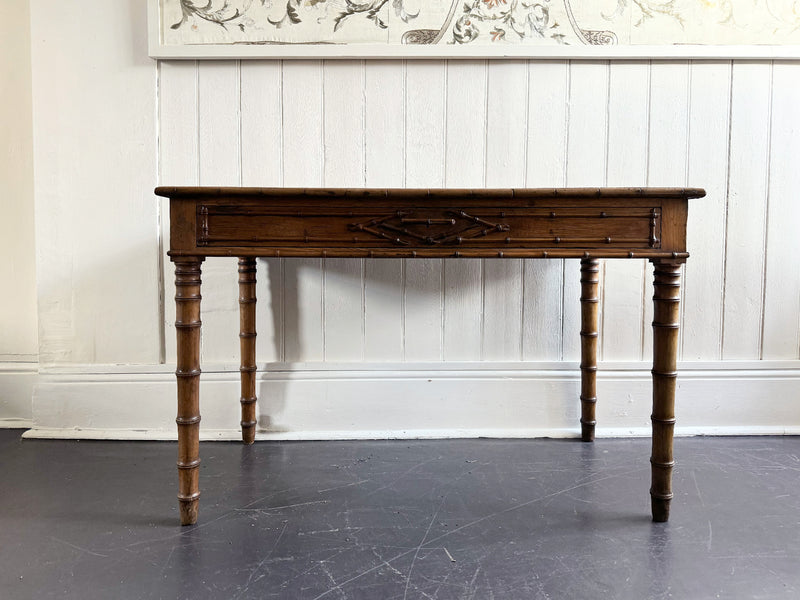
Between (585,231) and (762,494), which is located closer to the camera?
(585,231)

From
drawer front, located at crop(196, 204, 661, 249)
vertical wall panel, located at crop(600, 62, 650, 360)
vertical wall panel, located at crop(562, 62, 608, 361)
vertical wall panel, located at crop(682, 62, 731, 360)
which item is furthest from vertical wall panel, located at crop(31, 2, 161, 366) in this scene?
vertical wall panel, located at crop(682, 62, 731, 360)

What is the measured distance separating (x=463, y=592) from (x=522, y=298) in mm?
1143

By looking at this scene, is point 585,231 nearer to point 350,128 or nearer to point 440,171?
point 440,171

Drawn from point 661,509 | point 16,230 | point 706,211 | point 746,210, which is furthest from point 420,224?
point 16,230

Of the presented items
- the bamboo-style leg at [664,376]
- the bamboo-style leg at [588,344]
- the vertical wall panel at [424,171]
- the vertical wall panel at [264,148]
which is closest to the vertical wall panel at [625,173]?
the bamboo-style leg at [588,344]

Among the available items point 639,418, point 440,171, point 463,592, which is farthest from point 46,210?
point 639,418

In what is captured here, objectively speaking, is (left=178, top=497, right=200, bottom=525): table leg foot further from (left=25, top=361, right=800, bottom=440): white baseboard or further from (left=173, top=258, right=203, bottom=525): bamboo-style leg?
(left=25, top=361, right=800, bottom=440): white baseboard

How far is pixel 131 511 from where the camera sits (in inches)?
53.7

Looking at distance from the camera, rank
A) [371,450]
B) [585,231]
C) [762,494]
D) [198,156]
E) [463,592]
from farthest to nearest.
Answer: [198,156] → [371,450] → [762,494] → [585,231] → [463,592]

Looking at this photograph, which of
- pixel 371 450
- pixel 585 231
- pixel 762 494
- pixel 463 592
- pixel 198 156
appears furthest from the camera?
pixel 198 156

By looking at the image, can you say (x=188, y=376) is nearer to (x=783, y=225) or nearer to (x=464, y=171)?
(x=464, y=171)

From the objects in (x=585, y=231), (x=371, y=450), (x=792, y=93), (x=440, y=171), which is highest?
(x=792, y=93)

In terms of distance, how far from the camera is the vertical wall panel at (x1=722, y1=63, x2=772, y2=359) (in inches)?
77.0

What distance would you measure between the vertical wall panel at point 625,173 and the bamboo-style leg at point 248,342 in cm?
119
